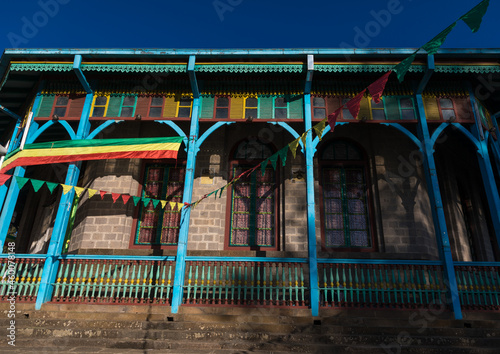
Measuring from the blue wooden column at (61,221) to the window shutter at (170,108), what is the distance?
1.75 m

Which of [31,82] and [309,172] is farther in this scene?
[31,82]

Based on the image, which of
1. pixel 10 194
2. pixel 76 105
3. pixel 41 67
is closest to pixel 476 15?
pixel 76 105

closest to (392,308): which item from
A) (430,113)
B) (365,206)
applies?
(365,206)

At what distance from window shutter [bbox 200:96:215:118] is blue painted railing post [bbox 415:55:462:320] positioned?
4.58m

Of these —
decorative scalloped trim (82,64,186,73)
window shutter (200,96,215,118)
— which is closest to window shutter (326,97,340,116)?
window shutter (200,96,215,118)

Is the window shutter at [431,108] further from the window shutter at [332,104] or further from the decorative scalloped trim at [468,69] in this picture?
the window shutter at [332,104]

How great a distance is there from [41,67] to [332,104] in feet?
21.7

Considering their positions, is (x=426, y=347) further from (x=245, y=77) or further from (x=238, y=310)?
(x=245, y=77)

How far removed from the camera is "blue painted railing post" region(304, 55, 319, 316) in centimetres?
694

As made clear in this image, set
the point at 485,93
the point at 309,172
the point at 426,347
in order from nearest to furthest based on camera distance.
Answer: the point at 426,347 < the point at 309,172 < the point at 485,93

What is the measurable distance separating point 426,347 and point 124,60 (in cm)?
813

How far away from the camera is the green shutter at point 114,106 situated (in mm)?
8648

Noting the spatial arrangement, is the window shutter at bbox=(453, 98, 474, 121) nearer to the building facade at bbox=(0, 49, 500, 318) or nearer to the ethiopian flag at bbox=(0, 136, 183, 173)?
the building facade at bbox=(0, 49, 500, 318)

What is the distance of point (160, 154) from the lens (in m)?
7.82
